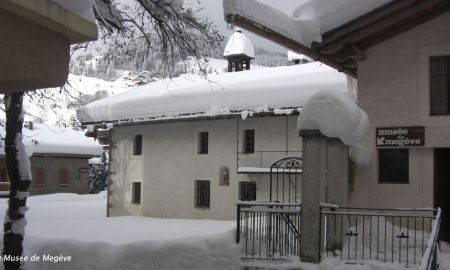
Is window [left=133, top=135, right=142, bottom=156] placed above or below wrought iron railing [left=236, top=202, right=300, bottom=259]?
above

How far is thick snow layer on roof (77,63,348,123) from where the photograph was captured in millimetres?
19281

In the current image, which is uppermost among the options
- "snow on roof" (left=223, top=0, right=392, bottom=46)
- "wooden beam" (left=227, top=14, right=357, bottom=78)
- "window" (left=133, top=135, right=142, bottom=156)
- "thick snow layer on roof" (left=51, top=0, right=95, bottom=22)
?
"snow on roof" (left=223, top=0, right=392, bottom=46)

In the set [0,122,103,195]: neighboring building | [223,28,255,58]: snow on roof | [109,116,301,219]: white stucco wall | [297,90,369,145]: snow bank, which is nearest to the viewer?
[297,90,369,145]: snow bank

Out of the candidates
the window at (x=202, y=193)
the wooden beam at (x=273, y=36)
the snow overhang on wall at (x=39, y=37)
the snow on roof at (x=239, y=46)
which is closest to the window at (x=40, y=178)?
the snow on roof at (x=239, y=46)

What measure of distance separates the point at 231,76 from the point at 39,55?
2273 centimetres

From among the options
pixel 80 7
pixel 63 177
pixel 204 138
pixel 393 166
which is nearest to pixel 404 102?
pixel 393 166

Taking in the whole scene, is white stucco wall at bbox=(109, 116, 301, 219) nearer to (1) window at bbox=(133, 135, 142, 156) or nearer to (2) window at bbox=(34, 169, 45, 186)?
(1) window at bbox=(133, 135, 142, 156)

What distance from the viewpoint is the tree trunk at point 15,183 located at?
8500 millimetres

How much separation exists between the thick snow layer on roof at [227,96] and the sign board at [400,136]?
6.60 metres

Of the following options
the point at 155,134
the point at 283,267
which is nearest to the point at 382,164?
the point at 283,267

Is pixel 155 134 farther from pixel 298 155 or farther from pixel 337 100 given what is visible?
pixel 337 100

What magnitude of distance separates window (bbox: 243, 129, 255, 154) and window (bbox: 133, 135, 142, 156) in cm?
621

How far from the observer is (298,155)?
19391 mm

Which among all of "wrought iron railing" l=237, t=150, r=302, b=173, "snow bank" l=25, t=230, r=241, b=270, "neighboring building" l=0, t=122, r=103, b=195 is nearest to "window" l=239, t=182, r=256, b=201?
"wrought iron railing" l=237, t=150, r=302, b=173
